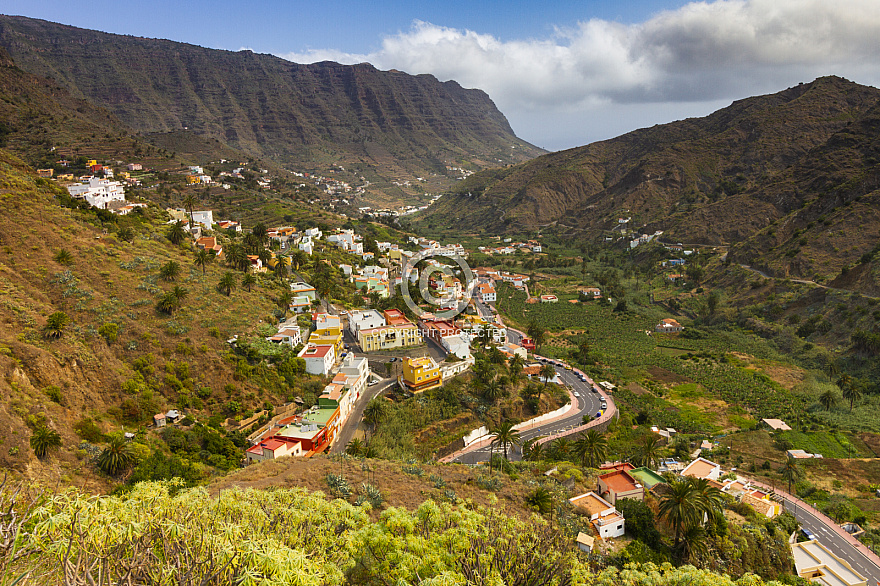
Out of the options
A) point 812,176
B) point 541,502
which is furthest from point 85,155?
point 812,176

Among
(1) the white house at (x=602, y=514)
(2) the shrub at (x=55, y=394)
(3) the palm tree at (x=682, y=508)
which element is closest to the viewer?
(3) the palm tree at (x=682, y=508)

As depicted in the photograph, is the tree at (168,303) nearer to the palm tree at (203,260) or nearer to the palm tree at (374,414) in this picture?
the palm tree at (203,260)

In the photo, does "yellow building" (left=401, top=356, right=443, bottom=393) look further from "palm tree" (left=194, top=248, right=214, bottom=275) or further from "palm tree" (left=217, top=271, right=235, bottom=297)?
"palm tree" (left=194, top=248, right=214, bottom=275)

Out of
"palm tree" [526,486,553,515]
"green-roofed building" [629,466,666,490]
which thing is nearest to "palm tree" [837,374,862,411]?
"green-roofed building" [629,466,666,490]

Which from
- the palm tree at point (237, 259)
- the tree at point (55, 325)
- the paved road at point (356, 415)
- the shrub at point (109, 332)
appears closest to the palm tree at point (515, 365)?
the paved road at point (356, 415)

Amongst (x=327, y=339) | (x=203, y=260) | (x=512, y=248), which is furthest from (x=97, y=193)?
(x=512, y=248)

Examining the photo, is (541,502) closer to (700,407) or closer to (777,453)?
(777,453)
